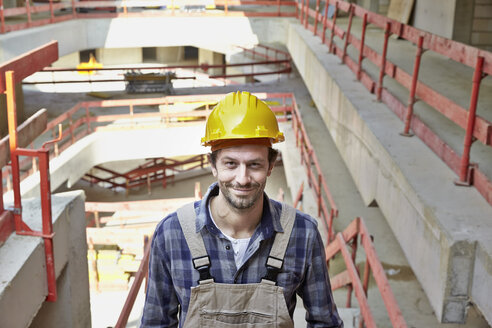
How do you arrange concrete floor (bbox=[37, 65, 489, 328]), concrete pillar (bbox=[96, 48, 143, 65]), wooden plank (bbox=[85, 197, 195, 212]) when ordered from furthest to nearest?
concrete pillar (bbox=[96, 48, 143, 65]) → wooden plank (bbox=[85, 197, 195, 212]) → concrete floor (bbox=[37, 65, 489, 328])

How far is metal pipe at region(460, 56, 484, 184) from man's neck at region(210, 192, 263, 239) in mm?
2221

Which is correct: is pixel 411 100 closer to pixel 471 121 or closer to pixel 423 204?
pixel 471 121

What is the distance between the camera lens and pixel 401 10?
1502 cm

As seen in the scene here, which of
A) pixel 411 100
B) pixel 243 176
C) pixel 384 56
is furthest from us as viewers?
pixel 384 56

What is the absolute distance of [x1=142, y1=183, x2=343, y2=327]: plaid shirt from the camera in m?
2.89

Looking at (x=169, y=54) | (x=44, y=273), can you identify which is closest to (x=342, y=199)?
(x=44, y=273)

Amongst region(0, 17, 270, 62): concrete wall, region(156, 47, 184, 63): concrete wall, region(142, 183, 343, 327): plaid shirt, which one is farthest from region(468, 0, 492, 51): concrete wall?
region(156, 47, 184, 63): concrete wall

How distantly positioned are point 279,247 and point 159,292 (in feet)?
2.07

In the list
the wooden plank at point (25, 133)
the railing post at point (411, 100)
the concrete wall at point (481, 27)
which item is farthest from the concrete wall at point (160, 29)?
the railing post at point (411, 100)

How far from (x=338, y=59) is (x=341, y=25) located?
5.21 metres

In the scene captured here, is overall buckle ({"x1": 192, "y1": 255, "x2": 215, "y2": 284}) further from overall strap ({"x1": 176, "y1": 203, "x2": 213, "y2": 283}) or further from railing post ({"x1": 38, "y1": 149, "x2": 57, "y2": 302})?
railing post ({"x1": 38, "y1": 149, "x2": 57, "y2": 302})

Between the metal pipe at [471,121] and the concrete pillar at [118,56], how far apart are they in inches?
1231

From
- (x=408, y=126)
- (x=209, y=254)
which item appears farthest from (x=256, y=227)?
(x=408, y=126)

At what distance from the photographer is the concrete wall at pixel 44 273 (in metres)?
4.83
